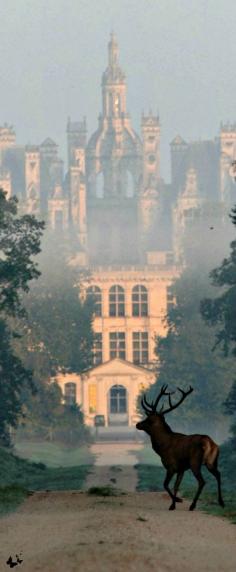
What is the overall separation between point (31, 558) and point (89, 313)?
136575 mm

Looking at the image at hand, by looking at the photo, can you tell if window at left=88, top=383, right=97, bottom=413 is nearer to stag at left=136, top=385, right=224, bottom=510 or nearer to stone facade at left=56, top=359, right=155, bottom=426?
stone facade at left=56, top=359, right=155, bottom=426

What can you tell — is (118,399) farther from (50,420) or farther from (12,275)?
(12,275)

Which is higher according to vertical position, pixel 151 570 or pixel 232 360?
pixel 232 360

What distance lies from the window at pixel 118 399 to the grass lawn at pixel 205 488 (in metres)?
120

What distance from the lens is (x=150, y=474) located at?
216ft

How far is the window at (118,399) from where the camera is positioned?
637ft

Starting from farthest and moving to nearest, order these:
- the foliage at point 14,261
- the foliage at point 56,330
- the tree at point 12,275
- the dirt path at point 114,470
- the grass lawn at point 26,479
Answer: the foliage at point 56,330
the tree at point 12,275
the foliage at point 14,261
the dirt path at point 114,470
the grass lawn at point 26,479

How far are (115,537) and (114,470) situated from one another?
38972mm

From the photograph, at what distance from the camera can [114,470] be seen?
226 ft

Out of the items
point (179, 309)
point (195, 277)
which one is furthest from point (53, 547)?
point (195, 277)

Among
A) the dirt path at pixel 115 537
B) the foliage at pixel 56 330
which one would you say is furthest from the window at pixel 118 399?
the dirt path at pixel 115 537

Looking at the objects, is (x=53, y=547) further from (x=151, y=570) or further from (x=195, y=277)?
(x=195, y=277)

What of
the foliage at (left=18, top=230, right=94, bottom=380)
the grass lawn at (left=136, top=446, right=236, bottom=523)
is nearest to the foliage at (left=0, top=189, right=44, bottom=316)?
the grass lawn at (left=136, top=446, right=236, bottom=523)

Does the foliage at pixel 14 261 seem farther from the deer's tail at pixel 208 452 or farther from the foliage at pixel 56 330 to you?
the foliage at pixel 56 330
